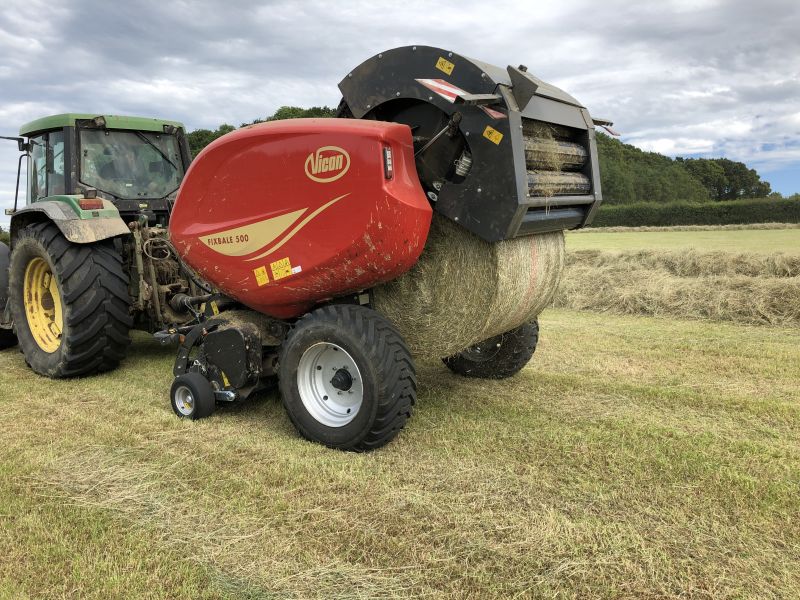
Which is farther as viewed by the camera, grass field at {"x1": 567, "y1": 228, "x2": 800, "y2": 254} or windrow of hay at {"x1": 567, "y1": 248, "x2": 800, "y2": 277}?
grass field at {"x1": 567, "y1": 228, "x2": 800, "y2": 254}

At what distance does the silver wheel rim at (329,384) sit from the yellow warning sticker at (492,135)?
1384 mm

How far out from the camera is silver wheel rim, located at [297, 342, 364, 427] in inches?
140

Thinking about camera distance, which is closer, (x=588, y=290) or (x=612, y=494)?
(x=612, y=494)

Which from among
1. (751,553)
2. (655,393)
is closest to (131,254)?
(655,393)

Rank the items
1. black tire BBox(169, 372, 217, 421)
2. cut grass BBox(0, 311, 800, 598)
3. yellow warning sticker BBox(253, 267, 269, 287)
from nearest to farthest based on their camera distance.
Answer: cut grass BBox(0, 311, 800, 598) < yellow warning sticker BBox(253, 267, 269, 287) < black tire BBox(169, 372, 217, 421)

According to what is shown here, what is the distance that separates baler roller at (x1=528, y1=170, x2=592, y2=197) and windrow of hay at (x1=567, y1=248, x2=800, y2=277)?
5.50m

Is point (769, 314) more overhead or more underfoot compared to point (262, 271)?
more underfoot

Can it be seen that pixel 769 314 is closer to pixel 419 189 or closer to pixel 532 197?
pixel 532 197

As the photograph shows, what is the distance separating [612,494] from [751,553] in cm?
59

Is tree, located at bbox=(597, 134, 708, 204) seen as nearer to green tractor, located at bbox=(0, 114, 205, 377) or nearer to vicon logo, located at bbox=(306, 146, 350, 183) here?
green tractor, located at bbox=(0, 114, 205, 377)

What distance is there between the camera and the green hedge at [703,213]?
27000 mm

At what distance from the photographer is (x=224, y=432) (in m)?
3.78

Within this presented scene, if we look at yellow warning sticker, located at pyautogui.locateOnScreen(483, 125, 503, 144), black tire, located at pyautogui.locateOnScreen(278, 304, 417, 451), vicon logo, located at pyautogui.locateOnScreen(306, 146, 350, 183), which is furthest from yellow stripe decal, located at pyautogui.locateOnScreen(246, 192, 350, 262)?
yellow warning sticker, located at pyautogui.locateOnScreen(483, 125, 503, 144)

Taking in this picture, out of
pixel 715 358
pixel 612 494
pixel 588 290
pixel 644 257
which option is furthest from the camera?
pixel 644 257
